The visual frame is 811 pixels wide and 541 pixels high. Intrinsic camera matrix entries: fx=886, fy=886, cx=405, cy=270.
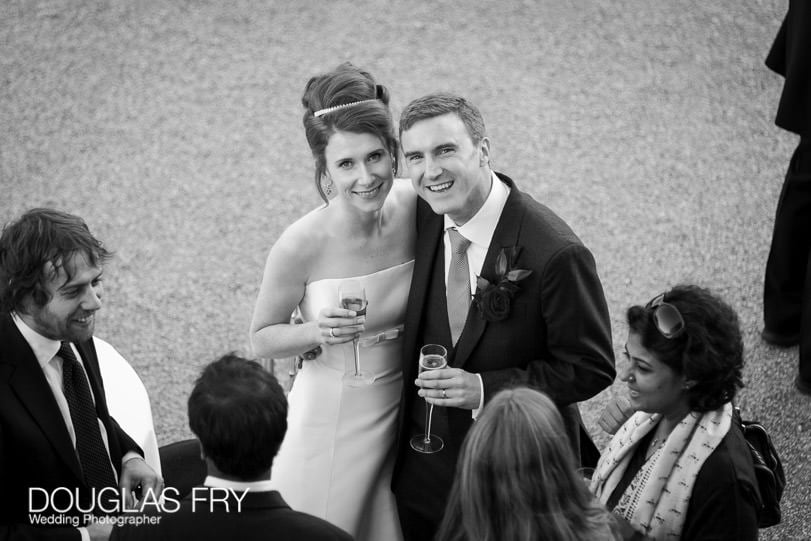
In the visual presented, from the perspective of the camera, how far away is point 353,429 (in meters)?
3.37

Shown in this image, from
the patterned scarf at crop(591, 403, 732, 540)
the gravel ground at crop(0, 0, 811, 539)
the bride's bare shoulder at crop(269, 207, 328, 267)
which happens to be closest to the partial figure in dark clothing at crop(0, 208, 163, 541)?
the bride's bare shoulder at crop(269, 207, 328, 267)

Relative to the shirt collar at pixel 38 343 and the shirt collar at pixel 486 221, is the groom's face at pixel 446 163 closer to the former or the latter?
the shirt collar at pixel 486 221

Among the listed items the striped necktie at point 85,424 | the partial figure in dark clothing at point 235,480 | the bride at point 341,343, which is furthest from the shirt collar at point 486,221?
the striped necktie at point 85,424

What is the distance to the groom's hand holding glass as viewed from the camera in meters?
2.83

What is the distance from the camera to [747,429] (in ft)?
9.23

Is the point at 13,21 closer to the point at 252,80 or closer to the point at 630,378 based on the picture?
the point at 252,80

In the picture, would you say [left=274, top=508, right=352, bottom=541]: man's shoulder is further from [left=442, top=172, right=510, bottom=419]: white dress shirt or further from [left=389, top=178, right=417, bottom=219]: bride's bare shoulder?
[left=389, top=178, right=417, bottom=219]: bride's bare shoulder

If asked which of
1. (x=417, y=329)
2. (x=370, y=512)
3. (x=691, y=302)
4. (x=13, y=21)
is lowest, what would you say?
(x=370, y=512)

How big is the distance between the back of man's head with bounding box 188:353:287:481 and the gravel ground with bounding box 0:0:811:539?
2.42 metres

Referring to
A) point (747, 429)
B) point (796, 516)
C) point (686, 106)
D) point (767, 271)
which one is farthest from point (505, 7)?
point (747, 429)

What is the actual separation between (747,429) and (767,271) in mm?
2340

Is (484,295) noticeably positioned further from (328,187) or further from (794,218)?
(794,218)

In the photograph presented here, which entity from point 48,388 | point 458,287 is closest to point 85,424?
point 48,388

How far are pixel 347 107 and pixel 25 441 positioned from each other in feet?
4.89
